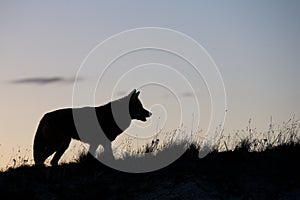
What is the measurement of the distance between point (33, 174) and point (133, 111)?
17.2ft

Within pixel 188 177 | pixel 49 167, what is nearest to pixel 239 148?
pixel 188 177

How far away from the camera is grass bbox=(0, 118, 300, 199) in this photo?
440 inches

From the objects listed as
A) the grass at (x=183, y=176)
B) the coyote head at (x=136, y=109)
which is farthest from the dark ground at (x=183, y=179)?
the coyote head at (x=136, y=109)

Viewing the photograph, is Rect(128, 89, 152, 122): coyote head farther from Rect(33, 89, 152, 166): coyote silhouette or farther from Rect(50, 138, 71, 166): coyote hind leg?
Rect(50, 138, 71, 166): coyote hind leg

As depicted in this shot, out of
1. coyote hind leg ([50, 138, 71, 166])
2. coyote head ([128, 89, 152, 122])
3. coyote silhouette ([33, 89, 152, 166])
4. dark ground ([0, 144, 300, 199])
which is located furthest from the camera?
coyote head ([128, 89, 152, 122])

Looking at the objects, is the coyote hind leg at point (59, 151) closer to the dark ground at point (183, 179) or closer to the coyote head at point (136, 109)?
the dark ground at point (183, 179)

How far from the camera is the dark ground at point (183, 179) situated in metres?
11.1

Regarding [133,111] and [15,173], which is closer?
[15,173]

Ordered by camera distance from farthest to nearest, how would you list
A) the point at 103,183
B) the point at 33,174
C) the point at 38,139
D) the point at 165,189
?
the point at 38,139 → the point at 33,174 → the point at 103,183 → the point at 165,189

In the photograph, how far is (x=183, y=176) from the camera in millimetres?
11711

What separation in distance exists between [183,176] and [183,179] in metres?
0.14

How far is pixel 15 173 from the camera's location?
13.0m

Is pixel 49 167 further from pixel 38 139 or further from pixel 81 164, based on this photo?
pixel 38 139

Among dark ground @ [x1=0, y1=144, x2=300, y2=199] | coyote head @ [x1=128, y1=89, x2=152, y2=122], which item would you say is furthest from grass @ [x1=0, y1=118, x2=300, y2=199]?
coyote head @ [x1=128, y1=89, x2=152, y2=122]
